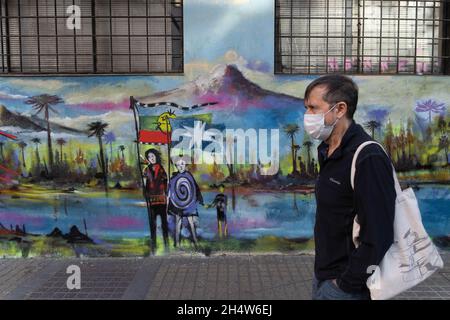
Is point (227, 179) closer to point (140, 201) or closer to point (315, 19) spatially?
point (140, 201)

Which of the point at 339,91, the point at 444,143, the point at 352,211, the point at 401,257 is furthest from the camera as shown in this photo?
the point at 444,143

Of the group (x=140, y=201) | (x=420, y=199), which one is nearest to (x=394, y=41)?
(x=420, y=199)

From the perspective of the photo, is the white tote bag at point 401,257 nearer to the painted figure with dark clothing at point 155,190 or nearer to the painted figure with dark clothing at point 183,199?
the painted figure with dark clothing at point 183,199

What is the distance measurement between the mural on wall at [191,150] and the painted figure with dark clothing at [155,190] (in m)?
0.01

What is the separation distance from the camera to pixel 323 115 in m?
2.49

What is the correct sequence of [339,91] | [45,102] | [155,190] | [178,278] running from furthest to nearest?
[155,190] → [45,102] → [178,278] → [339,91]

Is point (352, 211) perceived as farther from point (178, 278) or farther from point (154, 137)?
point (154, 137)

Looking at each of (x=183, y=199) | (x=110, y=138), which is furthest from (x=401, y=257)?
(x=110, y=138)

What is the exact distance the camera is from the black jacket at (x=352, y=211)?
2.17 m

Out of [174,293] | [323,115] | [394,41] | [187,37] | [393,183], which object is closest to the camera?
[393,183]

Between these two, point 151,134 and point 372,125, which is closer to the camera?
point 151,134

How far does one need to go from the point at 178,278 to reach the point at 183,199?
1.16 meters

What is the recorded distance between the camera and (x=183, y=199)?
6.24m

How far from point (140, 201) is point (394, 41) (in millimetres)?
4226
